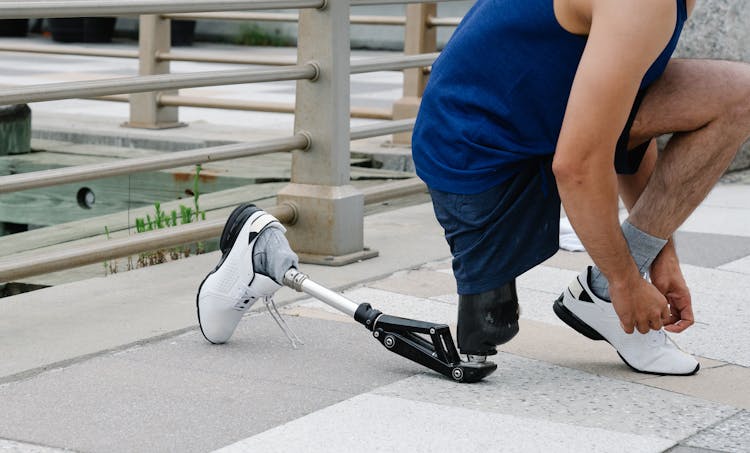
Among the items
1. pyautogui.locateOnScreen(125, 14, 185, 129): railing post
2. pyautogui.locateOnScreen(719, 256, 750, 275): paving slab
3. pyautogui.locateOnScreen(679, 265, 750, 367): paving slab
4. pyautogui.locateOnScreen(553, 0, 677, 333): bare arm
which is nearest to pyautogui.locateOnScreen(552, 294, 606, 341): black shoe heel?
pyautogui.locateOnScreen(679, 265, 750, 367): paving slab

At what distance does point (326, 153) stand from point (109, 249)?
38.4 inches

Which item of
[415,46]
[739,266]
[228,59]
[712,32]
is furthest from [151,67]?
[739,266]

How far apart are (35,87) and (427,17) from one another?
4.85m

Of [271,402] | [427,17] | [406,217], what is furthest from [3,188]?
[427,17]

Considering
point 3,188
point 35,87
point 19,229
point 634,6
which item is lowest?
point 19,229

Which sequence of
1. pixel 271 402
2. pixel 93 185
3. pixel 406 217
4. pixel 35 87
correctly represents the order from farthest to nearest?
pixel 93 185, pixel 406 217, pixel 35 87, pixel 271 402

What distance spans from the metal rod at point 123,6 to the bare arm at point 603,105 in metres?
1.55

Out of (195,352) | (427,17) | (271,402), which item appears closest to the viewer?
(271,402)

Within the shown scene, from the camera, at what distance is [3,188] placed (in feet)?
11.3

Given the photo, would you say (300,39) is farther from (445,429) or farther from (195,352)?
(445,429)

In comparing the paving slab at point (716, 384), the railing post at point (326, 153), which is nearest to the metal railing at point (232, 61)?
the railing post at point (326, 153)

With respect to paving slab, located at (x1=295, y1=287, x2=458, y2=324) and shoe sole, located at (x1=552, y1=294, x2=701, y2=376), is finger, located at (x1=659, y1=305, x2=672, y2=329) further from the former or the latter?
paving slab, located at (x1=295, y1=287, x2=458, y2=324)

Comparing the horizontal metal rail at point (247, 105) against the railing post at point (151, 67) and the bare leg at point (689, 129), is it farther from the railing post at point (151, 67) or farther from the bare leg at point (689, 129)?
the bare leg at point (689, 129)

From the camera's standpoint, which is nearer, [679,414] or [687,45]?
[679,414]
